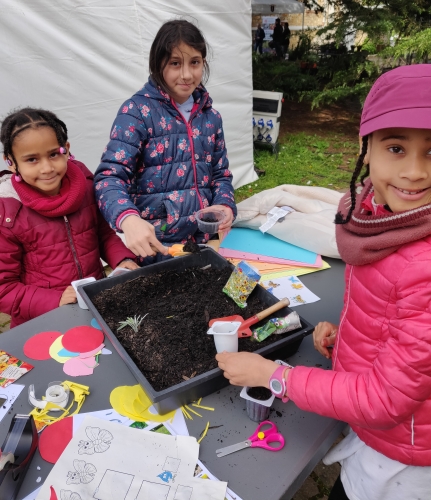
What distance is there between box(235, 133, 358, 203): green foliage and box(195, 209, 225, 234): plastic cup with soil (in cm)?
320

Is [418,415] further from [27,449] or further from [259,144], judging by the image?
[259,144]

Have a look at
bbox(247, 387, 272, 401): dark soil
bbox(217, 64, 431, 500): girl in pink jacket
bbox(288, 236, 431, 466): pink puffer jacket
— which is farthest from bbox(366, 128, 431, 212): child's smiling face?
bbox(247, 387, 272, 401): dark soil

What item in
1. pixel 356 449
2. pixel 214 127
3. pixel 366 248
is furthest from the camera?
pixel 214 127

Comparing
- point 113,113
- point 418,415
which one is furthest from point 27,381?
point 113,113

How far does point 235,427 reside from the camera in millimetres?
1098

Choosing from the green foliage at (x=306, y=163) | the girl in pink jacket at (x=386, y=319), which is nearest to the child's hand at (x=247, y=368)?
the girl in pink jacket at (x=386, y=319)

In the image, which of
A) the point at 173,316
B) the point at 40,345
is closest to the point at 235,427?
the point at 173,316

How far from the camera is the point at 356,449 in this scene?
3.61ft

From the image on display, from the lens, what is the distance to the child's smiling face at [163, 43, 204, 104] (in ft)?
5.76

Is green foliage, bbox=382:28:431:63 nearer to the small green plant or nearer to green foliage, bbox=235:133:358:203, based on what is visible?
green foliage, bbox=235:133:358:203

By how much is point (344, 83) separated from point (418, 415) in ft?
21.7

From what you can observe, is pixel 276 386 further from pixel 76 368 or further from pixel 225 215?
pixel 225 215

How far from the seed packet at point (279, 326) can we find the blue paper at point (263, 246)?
721 mm

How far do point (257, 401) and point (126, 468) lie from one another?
365 mm
